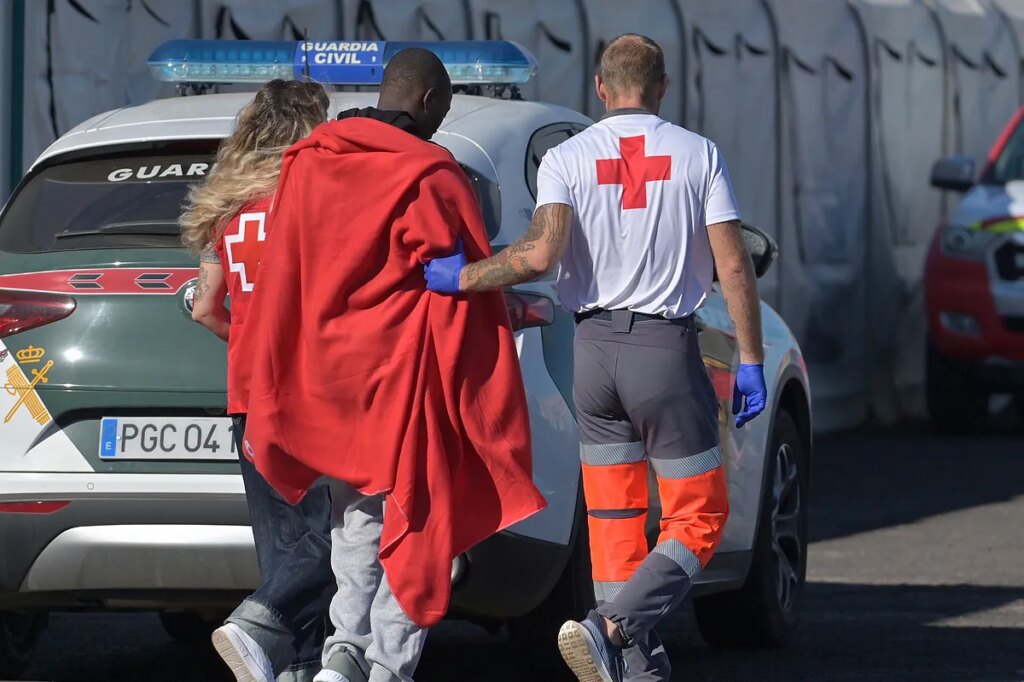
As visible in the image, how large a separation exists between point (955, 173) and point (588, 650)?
377 inches

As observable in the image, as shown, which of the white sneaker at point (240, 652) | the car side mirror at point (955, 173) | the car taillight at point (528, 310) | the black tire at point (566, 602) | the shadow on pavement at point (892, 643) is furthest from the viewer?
the car side mirror at point (955, 173)

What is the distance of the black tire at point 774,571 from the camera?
713cm

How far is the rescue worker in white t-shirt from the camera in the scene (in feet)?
17.4

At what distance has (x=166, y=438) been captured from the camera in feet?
18.2

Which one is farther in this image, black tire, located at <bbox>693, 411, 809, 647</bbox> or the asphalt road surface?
black tire, located at <bbox>693, 411, 809, 647</bbox>

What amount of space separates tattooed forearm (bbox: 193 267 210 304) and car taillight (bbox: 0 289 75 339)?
485 mm

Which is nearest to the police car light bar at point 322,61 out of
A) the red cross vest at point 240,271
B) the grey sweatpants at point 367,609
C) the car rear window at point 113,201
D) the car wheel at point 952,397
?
the car rear window at point 113,201

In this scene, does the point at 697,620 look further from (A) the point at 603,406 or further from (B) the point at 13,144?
(B) the point at 13,144

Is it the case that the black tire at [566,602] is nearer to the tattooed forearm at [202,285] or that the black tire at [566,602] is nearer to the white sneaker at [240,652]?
the white sneaker at [240,652]

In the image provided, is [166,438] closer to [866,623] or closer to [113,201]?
[113,201]

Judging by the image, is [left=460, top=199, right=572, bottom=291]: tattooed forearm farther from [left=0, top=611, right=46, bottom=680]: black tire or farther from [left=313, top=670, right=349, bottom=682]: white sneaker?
[left=0, top=611, right=46, bottom=680]: black tire

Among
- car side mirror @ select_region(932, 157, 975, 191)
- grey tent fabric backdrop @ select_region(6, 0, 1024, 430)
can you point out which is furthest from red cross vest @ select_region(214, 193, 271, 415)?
car side mirror @ select_region(932, 157, 975, 191)

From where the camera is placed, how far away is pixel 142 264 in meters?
5.66

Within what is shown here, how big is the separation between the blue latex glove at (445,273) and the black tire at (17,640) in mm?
2281
